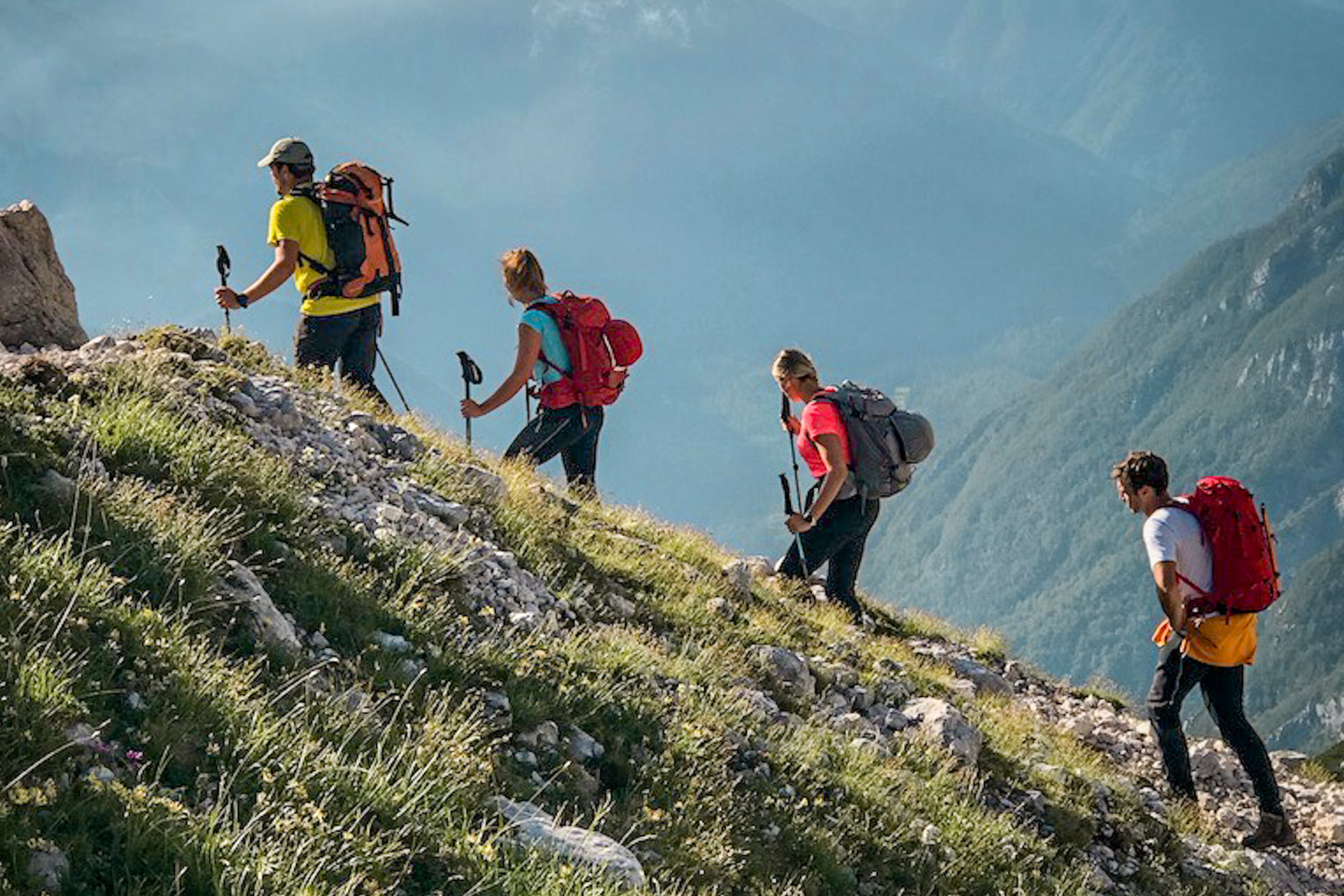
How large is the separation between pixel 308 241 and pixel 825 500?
208 inches

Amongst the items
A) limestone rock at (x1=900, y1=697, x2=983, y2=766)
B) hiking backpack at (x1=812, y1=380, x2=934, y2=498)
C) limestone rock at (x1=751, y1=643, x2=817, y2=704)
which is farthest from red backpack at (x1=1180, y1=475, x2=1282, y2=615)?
limestone rock at (x1=751, y1=643, x2=817, y2=704)

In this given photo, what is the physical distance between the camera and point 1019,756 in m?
8.77

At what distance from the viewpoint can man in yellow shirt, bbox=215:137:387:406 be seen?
11211 mm

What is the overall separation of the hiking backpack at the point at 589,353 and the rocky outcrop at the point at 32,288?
4069mm

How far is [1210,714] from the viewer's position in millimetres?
9664

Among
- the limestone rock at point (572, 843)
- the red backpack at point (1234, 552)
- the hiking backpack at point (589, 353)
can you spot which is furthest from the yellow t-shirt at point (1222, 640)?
the limestone rock at point (572, 843)

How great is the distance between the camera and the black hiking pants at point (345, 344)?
39.1 feet

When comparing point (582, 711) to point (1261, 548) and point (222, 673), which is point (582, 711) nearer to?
point (222, 673)

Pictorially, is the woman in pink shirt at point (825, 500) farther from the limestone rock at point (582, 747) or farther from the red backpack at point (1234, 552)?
the limestone rock at point (582, 747)

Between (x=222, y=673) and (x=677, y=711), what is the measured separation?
2.64 metres

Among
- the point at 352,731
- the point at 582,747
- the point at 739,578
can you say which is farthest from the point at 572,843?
the point at 739,578

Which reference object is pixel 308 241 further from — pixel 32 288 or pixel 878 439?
pixel 878 439

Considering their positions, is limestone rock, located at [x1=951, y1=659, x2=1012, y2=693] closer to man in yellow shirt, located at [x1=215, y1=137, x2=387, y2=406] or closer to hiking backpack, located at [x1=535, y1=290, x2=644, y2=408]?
hiking backpack, located at [x1=535, y1=290, x2=644, y2=408]

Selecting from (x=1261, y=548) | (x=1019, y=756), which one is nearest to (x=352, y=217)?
Answer: (x=1019, y=756)
